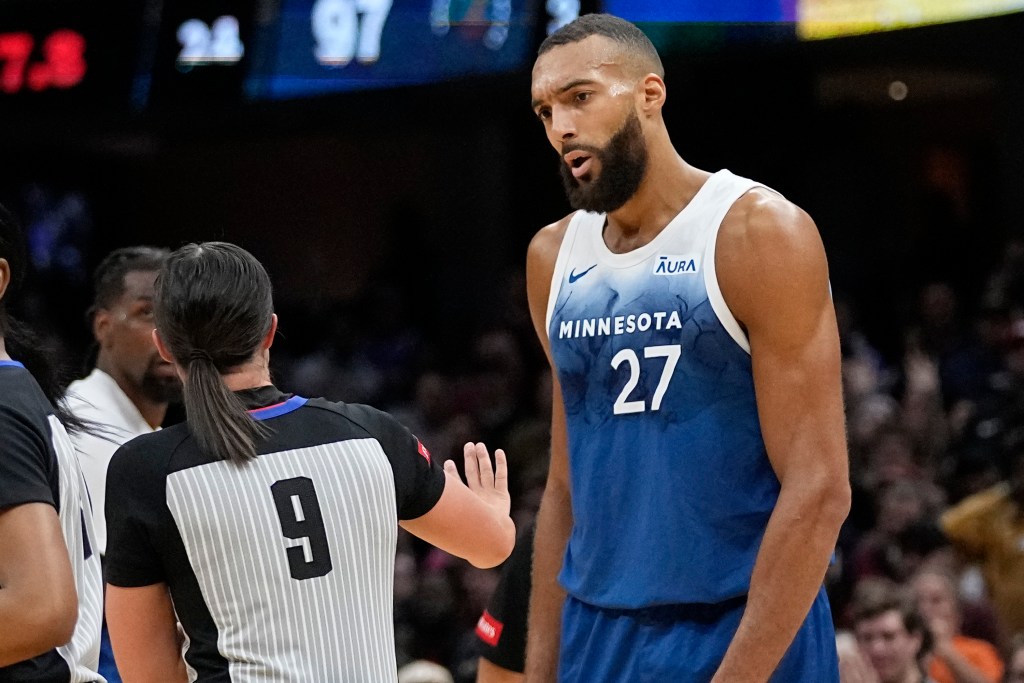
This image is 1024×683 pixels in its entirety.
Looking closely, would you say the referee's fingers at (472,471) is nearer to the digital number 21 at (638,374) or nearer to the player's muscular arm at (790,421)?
the digital number 21 at (638,374)

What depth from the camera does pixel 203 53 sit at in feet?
29.3

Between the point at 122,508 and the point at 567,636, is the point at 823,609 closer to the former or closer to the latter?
the point at 567,636

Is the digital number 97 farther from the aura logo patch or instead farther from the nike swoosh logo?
the aura logo patch

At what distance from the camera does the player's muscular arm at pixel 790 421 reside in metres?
2.51

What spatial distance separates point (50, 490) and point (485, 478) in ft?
3.18

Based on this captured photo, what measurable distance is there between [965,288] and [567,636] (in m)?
6.80

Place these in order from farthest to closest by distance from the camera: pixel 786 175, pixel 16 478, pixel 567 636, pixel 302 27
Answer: pixel 786 175
pixel 302 27
pixel 567 636
pixel 16 478

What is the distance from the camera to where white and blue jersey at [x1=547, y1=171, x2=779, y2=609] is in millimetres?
2615

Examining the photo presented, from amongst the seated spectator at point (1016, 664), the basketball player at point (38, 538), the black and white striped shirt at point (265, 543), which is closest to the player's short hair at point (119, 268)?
the basketball player at point (38, 538)

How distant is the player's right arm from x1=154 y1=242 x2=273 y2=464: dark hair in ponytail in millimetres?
545

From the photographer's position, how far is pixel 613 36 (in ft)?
9.23

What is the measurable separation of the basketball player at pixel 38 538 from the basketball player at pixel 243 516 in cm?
8

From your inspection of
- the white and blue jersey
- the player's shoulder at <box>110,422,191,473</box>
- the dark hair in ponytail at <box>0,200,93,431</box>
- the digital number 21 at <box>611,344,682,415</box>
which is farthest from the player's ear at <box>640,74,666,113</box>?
the dark hair in ponytail at <box>0,200,93,431</box>

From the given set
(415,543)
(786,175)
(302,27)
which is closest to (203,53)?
(302,27)
